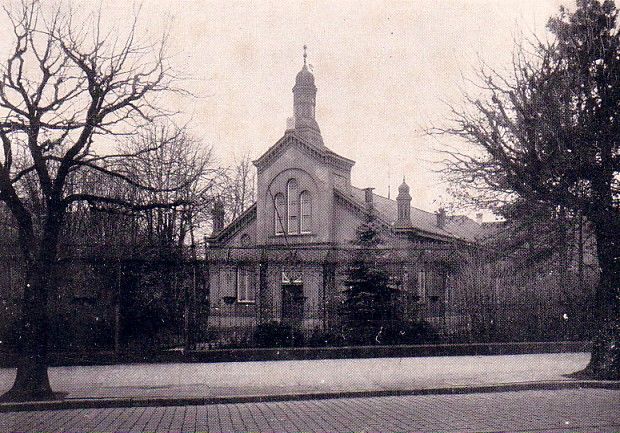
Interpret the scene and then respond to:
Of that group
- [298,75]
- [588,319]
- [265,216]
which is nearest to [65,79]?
[588,319]

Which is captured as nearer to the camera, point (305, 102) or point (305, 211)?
point (305, 211)

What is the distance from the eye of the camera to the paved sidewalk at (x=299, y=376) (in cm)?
1217

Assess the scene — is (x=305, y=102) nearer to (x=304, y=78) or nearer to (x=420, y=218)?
(x=304, y=78)

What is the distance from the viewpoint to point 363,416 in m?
9.88

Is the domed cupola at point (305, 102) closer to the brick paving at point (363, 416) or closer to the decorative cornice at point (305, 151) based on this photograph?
the decorative cornice at point (305, 151)

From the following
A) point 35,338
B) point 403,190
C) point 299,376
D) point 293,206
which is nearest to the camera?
point 35,338

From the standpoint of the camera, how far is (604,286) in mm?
13664

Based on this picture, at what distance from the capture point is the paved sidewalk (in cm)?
1217

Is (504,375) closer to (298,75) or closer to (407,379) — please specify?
(407,379)

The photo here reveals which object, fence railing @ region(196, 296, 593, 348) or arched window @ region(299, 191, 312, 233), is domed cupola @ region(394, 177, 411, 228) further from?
fence railing @ region(196, 296, 593, 348)

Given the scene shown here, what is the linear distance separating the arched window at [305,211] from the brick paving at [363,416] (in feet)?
86.1

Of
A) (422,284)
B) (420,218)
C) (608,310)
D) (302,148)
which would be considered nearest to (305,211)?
(302,148)

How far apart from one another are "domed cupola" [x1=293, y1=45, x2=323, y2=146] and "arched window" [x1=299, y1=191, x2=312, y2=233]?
208 inches

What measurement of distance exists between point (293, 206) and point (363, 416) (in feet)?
95.8
